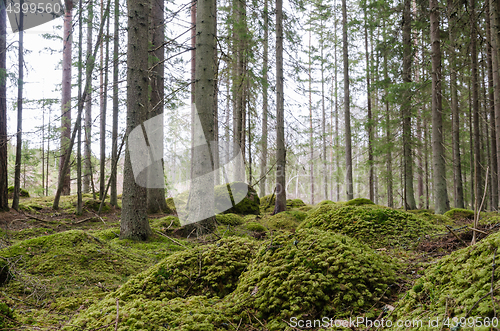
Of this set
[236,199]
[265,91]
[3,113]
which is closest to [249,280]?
[236,199]

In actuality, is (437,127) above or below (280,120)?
below

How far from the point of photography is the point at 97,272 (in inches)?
143

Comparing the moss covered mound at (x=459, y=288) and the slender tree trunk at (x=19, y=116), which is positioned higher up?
the slender tree trunk at (x=19, y=116)

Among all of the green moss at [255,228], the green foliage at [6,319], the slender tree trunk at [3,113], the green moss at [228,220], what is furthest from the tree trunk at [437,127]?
the slender tree trunk at [3,113]

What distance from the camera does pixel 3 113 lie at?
7.90 meters

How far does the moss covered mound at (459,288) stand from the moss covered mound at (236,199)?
8.47 m

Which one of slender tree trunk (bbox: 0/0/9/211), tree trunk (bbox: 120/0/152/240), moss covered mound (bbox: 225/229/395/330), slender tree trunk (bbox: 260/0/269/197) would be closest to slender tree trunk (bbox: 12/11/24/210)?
slender tree trunk (bbox: 0/0/9/211)

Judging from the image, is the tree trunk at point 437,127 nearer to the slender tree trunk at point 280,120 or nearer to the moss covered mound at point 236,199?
the slender tree trunk at point 280,120

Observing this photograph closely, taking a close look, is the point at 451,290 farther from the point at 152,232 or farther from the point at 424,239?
the point at 152,232

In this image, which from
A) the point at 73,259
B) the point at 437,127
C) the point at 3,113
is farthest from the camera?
the point at 437,127

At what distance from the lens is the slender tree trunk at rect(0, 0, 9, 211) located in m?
7.44

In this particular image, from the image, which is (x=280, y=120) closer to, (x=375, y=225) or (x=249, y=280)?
(x=375, y=225)

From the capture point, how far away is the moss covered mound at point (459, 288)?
3.99 feet

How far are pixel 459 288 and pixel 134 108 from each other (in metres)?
5.34
